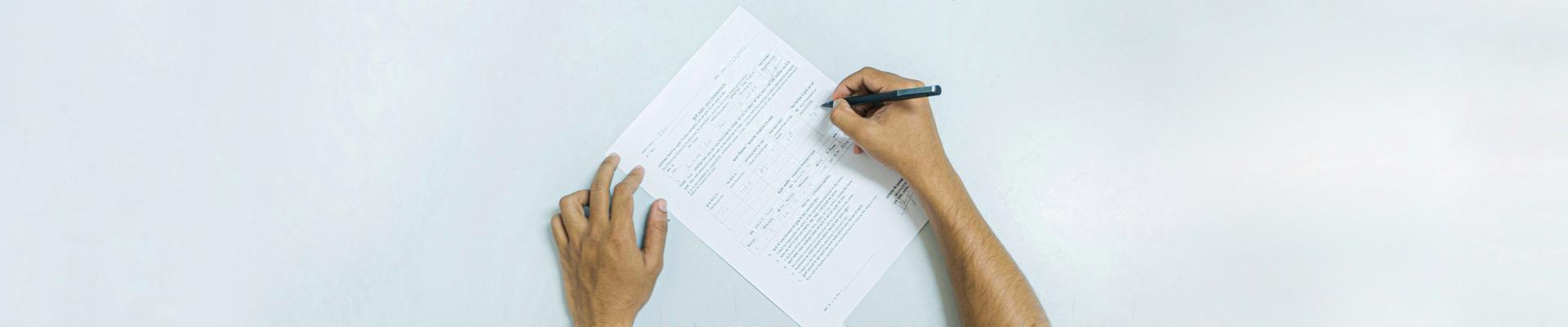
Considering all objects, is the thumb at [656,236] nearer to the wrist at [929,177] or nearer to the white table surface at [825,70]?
the white table surface at [825,70]

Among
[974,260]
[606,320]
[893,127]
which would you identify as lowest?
[606,320]

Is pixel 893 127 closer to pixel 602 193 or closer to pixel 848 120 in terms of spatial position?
pixel 848 120

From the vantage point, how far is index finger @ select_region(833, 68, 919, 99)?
38.6 inches

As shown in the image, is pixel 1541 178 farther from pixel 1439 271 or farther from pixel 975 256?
pixel 975 256

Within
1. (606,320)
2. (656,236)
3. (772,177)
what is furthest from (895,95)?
(606,320)

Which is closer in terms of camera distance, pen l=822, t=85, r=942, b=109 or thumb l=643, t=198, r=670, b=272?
pen l=822, t=85, r=942, b=109

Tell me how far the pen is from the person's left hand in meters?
0.27

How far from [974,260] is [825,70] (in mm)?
294

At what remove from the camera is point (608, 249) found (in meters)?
0.99

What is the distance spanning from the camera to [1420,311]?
108cm

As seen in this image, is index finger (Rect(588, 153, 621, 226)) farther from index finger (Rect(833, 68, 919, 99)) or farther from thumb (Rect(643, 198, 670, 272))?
index finger (Rect(833, 68, 919, 99))

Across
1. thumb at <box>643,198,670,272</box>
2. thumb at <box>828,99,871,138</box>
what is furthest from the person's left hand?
thumb at <box>828,99,871,138</box>

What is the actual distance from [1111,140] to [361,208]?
951 millimetres

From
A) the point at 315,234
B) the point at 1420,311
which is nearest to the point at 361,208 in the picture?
the point at 315,234
